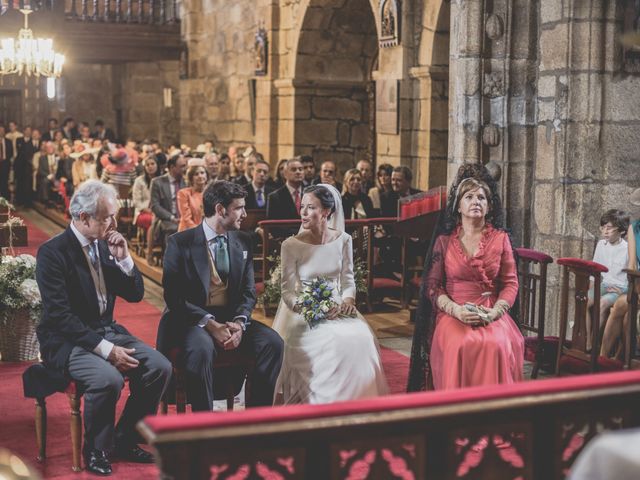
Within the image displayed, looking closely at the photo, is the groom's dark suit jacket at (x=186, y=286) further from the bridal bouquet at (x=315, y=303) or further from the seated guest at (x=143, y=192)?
the seated guest at (x=143, y=192)

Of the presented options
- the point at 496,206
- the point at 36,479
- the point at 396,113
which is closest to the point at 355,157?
the point at 396,113

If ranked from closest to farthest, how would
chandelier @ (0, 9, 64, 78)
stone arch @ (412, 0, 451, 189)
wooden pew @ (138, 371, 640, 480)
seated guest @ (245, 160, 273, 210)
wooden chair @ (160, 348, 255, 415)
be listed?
wooden pew @ (138, 371, 640, 480) < wooden chair @ (160, 348, 255, 415) < seated guest @ (245, 160, 273, 210) < stone arch @ (412, 0, 451, 189) < chandelier @ (0, 9, 64, 78)

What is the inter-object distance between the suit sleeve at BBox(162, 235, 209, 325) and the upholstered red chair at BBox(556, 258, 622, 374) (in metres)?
2.09

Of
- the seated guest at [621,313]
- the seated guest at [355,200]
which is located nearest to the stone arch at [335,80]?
the seated guest at [355,200]

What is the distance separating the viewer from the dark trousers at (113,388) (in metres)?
4.47

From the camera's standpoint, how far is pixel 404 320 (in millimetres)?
8219

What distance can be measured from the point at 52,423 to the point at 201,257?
1.24m

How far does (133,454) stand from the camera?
186 inches

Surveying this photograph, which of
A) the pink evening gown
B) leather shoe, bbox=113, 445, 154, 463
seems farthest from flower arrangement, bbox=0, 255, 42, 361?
the pink evening gown

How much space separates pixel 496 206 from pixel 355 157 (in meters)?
8.91

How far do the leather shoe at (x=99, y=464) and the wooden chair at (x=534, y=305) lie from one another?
252cm

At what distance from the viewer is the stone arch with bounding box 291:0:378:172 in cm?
1327

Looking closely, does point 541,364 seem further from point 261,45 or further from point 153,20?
point 153,20

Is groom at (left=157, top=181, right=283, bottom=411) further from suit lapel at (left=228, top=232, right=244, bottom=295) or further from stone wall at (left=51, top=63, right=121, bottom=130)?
stone wall at (left=51, top=63, right=121, bottom=130)
